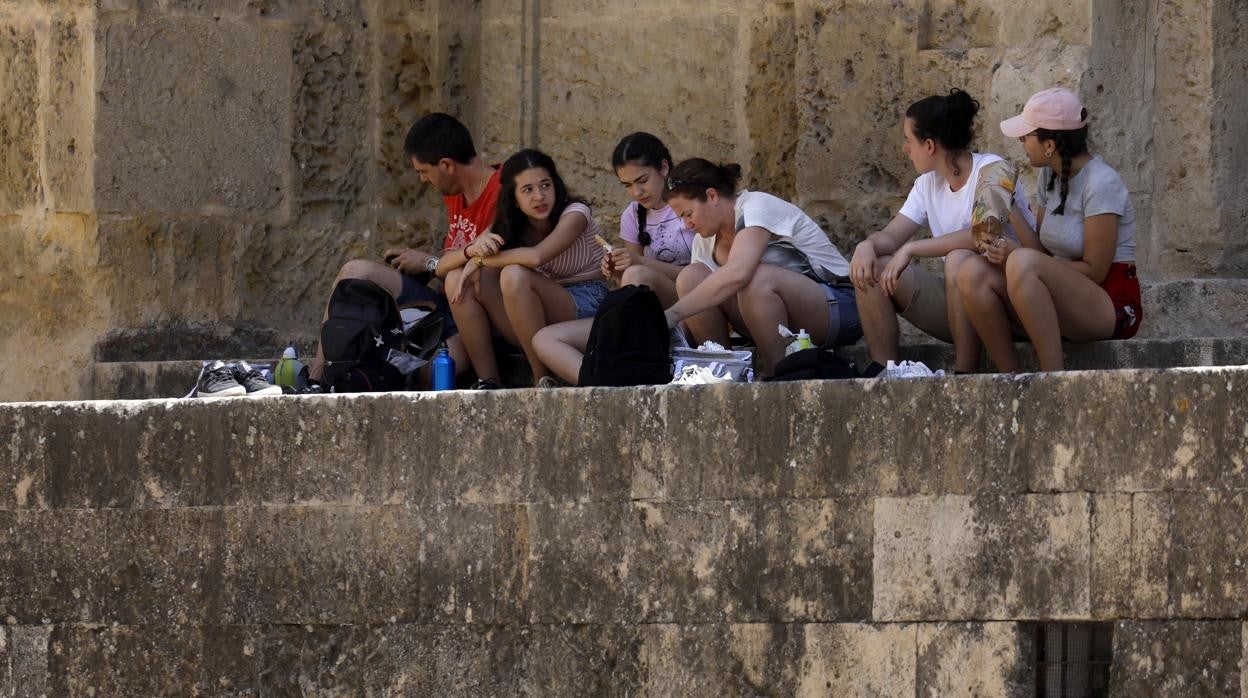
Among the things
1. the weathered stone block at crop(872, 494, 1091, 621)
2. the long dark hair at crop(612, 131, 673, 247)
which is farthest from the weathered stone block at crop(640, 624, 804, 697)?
the long dark hair at crop(612, 131, 673, 247)

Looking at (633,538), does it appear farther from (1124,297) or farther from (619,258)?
(1124,297)

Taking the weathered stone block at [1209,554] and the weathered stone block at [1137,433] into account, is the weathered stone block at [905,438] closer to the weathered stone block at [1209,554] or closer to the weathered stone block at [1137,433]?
the weathered stone block at [1137,433]

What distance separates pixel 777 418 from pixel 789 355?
59cm

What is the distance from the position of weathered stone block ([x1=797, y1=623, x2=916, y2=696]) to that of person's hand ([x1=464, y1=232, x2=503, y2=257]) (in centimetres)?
225

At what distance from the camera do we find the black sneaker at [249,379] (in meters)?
7.03

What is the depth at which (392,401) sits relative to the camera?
6301 millimetres

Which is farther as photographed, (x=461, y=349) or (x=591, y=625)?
(x=461, y=349)

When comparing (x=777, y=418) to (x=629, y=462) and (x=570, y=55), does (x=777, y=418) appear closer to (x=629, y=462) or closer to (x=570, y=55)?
(x=629, y=462)

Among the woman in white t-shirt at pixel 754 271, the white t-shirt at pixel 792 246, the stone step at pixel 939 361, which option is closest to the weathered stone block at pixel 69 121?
the stone step at pixel 939 361

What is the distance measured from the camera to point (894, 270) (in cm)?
702

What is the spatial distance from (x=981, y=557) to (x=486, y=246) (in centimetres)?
251

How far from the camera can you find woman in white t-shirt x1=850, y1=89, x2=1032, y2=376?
22.9ft

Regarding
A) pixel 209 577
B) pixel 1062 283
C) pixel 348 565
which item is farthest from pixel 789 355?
pixel 209 577

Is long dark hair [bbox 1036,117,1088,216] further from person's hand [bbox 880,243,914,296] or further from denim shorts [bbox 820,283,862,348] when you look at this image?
denim shorts [bbox 820,283,862,348]
